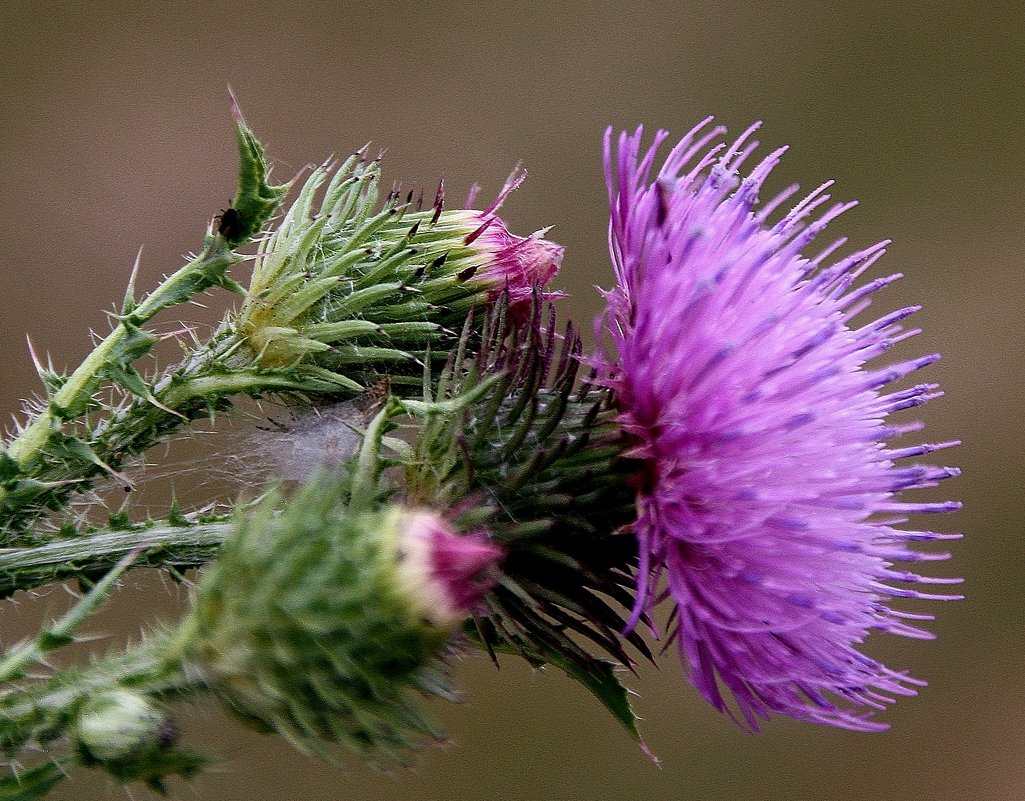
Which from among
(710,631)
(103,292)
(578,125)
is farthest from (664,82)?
(710,631)

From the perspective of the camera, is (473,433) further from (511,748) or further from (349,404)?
(511,748)

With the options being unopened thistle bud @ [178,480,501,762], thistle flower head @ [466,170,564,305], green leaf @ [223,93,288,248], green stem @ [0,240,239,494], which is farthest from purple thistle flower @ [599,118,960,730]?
green stem @ [0,240,239,494]

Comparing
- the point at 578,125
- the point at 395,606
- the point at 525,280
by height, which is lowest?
the point at 395,606

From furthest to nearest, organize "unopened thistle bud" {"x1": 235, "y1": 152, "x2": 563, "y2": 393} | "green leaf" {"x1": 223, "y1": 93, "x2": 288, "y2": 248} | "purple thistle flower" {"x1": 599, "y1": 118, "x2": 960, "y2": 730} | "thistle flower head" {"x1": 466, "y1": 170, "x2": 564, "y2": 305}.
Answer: "thistle flower head" {"x1": 466, "y1": 170, "x2": 564, "y2": 305} < "unopened thistle bud" {"x1": 235, "y1": 152, "x2": 563, "y2": 393} < "green leaf" {"x1": 223, "y1": 93, "x2": 288, "y2": 248} < "purple thistle flower" {"x1": 599, "y1": 118, "x2": 960, "y2": 730}

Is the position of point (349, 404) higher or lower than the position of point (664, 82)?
lower

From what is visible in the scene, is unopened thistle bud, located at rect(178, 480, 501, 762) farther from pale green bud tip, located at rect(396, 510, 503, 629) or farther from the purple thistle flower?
the purple thistle flower

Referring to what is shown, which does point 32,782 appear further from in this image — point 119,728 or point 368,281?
point 368,281

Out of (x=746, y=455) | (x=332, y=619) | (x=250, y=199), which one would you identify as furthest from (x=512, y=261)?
(x=332, y=619)

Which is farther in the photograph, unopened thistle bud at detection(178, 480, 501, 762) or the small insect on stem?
the small insect on stem
